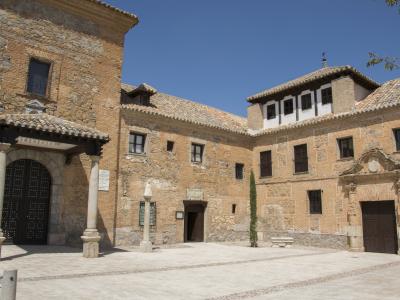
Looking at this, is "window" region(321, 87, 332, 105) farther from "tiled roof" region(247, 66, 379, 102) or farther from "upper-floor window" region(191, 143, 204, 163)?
"upper-floor window" region(191, 143, 204, 163)

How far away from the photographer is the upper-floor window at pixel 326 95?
58.4ft

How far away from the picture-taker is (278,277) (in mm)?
8391

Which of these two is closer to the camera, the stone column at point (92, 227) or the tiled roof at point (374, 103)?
the stone column at point (92, 227)

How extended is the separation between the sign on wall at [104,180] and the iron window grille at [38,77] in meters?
3.64

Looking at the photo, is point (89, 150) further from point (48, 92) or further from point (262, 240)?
point (262, 240)

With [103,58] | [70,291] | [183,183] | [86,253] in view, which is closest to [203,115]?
[183,183]

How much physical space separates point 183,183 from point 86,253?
7.41m

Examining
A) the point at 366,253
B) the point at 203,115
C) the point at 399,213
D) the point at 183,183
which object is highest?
the point at 203,115

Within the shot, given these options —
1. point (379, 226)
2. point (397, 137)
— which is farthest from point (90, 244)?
point (397, 137)

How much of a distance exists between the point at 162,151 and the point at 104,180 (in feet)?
11.2

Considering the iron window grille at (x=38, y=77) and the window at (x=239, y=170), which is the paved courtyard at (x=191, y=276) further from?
the window at (x=239, y=170)

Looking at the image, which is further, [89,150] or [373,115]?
[373,115]

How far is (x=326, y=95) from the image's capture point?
17969 millimetres

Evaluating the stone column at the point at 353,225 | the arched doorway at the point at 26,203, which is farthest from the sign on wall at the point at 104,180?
the stone column at the point at 353,225
